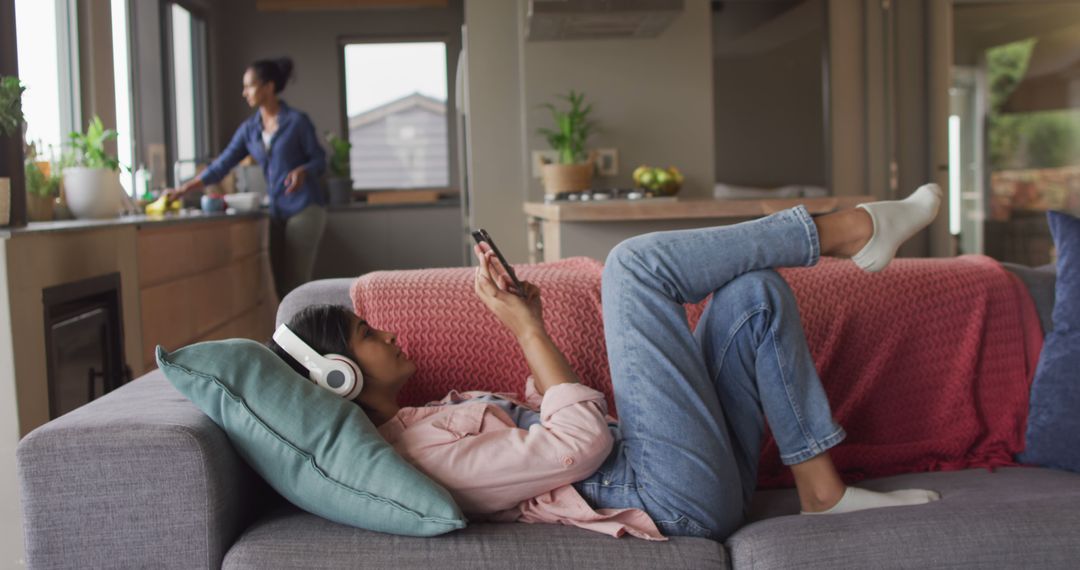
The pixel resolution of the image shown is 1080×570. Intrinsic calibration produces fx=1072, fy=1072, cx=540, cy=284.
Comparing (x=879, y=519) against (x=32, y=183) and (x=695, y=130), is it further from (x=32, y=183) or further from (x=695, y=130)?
(x=695, y=130)

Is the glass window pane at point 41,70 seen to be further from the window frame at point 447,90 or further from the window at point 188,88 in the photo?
the window frame at point 447,90

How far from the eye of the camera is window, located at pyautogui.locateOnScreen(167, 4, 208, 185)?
669 cm

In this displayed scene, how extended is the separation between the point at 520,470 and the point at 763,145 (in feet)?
14.8

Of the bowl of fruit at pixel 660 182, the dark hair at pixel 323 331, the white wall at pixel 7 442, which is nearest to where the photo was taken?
the dark hair at pixel 323 331

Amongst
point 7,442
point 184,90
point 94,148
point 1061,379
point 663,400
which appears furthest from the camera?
point 184,90

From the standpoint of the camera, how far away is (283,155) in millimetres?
5758

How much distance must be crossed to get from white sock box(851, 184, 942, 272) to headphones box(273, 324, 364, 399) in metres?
0.87

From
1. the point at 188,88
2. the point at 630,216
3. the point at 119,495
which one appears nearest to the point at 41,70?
the point at 630,216

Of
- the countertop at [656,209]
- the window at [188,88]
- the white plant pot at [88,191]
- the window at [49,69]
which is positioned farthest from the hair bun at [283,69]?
the countertop at [656,209]

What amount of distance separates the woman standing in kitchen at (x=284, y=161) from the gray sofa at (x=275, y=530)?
4.15 meters

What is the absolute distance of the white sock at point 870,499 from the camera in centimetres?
182

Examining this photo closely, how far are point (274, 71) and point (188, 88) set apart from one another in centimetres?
173

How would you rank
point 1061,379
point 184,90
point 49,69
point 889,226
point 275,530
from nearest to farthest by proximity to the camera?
point 275,530 < point 889,226 < point 1061,379 < point 49,69 < point 184,90

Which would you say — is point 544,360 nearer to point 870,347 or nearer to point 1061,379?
point 870,347
